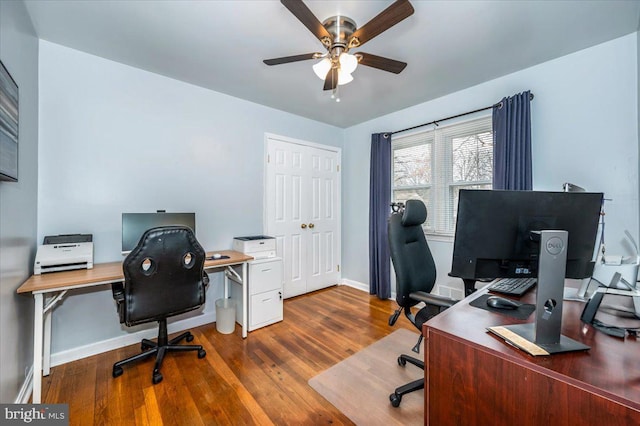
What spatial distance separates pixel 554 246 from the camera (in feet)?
2.75

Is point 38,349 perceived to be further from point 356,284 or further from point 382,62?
point 356,284

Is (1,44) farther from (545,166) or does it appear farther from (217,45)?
(545,166)

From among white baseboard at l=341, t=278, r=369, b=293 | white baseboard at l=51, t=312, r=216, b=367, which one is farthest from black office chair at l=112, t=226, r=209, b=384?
white baseboard at l=341, t=278, r=369, b=293

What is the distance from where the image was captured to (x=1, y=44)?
4.45 ft

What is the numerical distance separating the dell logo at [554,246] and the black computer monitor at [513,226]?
192mm

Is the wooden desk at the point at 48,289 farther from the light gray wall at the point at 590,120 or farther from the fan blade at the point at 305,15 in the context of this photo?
the light gray wall at the point at 590,120

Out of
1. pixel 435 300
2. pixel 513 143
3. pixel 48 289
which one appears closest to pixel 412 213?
pixel 435 300

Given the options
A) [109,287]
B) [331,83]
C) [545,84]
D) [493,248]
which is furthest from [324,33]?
[109,287]

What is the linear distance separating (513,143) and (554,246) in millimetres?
2035

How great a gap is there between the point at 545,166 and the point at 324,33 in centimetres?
227

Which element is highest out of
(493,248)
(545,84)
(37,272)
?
(545,84)

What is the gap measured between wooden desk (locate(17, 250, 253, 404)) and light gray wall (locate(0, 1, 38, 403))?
0.08 metres

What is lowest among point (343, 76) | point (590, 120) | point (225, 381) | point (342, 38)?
point (225, 381)

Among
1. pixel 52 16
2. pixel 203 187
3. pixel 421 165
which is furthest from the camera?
pixel 421 165
